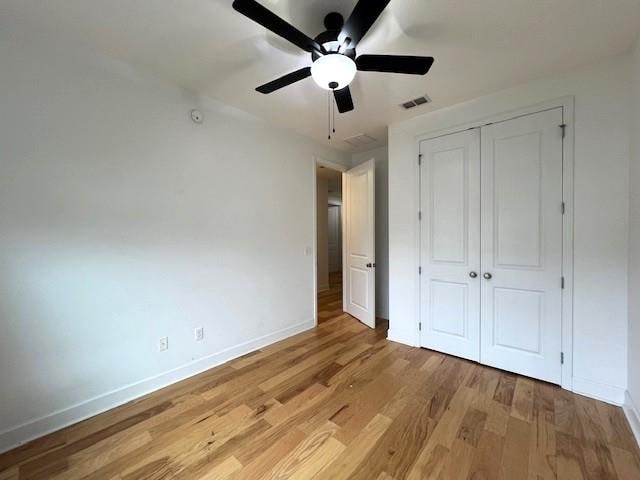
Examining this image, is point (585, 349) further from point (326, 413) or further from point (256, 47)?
point (256, 47)

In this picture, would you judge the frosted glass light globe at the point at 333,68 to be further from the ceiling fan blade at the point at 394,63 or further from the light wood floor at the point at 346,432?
the light wood floor at the point at 346,432

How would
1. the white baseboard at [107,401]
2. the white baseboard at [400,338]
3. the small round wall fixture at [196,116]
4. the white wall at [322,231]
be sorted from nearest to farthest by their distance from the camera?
the white baseboard at [107,401], the small round wall fixture at [196,116], the white baseboard at [400,338], the white wall at [322,231]

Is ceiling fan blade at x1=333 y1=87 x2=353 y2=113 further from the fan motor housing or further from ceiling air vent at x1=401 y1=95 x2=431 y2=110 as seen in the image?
ceiling air vent at x1=401 y1=95 x2=431 y2=110

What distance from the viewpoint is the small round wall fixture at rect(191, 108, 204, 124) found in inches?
89.7

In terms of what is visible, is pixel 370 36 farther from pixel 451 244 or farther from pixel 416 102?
pixel 451 244

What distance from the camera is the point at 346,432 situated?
1.61 m

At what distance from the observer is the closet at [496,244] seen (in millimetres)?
2090

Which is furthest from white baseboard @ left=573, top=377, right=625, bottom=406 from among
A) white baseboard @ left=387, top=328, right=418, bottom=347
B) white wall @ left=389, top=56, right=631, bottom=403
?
white baseboard @ left=387, top=328, right=418, bottom=347

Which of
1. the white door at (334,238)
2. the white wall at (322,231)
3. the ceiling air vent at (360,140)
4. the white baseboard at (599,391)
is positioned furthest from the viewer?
the white door at (334,238)

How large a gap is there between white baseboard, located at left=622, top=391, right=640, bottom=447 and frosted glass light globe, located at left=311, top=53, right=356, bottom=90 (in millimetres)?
2701

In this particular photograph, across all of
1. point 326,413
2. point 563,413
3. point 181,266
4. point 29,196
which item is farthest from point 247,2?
point 563,413

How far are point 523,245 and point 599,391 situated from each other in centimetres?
116

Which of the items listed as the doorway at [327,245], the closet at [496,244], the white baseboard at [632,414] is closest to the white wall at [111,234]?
the doorway at [327,245]

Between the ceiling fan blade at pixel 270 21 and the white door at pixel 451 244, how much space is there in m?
1.75
